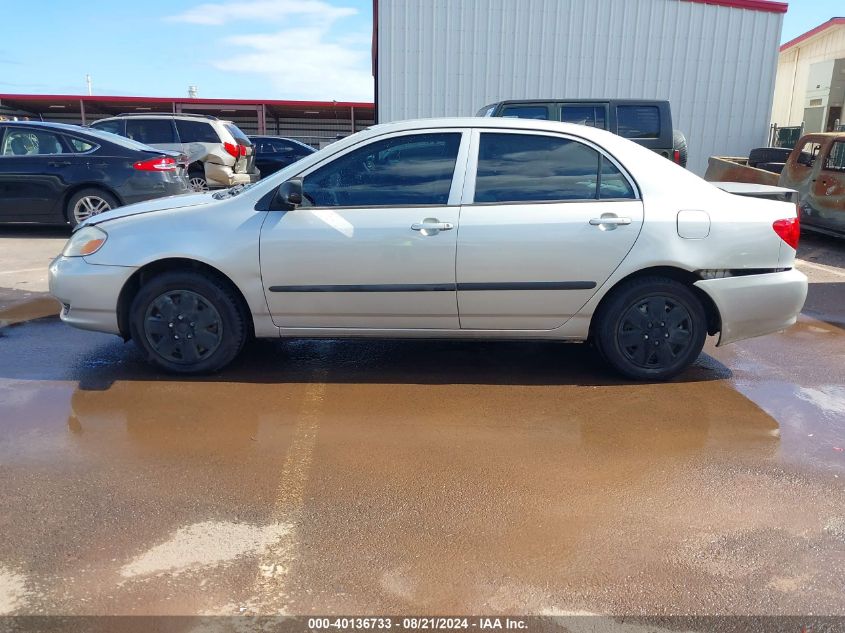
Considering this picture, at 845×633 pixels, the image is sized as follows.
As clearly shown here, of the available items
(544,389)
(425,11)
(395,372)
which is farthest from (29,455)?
(425,11)

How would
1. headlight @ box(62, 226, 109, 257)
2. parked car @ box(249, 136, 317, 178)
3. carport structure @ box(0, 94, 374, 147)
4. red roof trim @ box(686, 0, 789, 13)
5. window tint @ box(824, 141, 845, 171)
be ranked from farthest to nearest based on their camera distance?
carport structure @ box(0, 94, 374, 147)
parked car @ box(249, 136, 317, 178)
red roof trim @ box(686, 0, 789, 13)
window tint @ box(824, 141, 845, 171)
headlight @ box(62, 226, 109, 257)

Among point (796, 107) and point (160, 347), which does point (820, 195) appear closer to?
point (160, 347)

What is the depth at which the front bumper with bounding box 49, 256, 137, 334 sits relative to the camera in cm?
429

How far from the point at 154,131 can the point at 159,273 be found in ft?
34.7

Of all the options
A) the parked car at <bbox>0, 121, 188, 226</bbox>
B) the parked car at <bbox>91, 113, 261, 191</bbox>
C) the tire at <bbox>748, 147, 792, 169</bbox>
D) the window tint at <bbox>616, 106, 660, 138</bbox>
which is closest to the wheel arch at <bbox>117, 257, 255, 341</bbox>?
the parked car at <bbox>0, 121, 188, 226</bbox>

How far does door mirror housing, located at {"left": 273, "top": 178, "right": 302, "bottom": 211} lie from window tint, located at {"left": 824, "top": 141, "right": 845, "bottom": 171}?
8.54 meters

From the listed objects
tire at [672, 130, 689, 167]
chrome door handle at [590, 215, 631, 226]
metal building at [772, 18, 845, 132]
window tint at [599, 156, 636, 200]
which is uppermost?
metal building at [772, 18, 845, 132]

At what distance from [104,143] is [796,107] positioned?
27376mm

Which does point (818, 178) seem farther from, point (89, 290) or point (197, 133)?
point (197, 133)

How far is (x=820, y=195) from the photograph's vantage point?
969 centimetres

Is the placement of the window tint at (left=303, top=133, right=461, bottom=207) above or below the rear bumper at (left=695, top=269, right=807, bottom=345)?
above

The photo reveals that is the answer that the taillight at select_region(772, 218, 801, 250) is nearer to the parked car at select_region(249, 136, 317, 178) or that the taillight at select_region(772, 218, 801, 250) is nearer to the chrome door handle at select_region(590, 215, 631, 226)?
the chrome door handle at select_region(590, 215, 631, 226)

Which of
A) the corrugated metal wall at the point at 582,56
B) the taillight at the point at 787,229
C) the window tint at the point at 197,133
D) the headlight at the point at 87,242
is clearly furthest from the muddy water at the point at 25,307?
the corrugated metal wall at the point at 582,56

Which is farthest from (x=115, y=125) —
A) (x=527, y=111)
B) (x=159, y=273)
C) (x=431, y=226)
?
(x=431, y=226)
